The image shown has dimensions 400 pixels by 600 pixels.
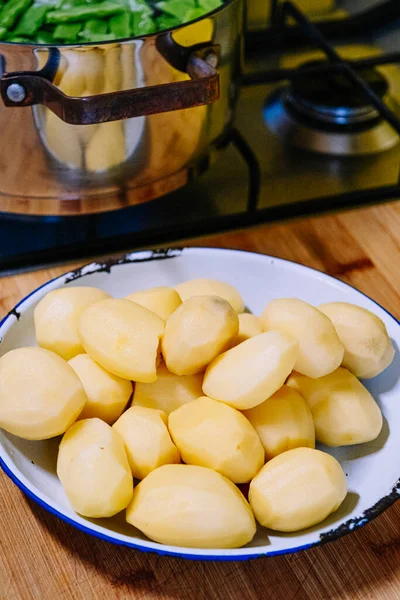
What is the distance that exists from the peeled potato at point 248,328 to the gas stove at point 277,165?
23cm

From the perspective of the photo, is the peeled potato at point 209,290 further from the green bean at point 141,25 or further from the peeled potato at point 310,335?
the green bean at point 141,25

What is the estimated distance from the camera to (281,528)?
42cm

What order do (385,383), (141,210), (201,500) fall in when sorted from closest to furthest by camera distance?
(201,500) → (385,383) → (141,210)

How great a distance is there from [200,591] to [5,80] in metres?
0.42

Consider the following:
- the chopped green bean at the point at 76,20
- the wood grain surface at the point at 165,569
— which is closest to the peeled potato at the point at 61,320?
the wood grain surface at the point at 165,569

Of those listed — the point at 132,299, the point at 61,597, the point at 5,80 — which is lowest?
the point at 61,597

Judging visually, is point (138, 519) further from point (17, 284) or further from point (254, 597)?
point (17, 284)

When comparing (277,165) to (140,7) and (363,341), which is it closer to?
(140,7)

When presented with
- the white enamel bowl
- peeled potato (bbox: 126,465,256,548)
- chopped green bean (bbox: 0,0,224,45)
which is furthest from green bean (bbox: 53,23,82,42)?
peeled potato (bbox: 126,465,256,548)

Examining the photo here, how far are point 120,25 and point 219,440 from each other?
431 mm

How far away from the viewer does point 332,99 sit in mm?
918

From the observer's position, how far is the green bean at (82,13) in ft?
2.14

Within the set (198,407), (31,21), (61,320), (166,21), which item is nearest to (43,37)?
(31,21)

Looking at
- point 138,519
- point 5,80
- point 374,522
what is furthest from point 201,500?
point 5,80
